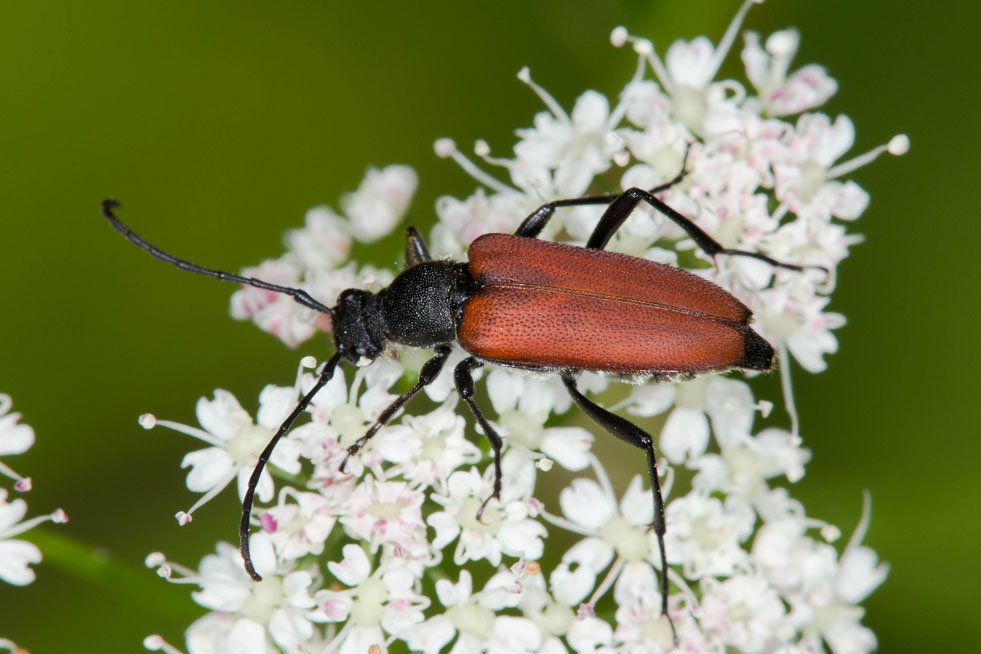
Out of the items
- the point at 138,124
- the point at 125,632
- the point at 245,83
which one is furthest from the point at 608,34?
the point at 125,632

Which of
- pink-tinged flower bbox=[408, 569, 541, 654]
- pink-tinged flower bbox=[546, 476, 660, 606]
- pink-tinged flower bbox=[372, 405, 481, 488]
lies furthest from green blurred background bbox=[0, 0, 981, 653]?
pink-tinged flower bbox=[408, 569, 541, 654]

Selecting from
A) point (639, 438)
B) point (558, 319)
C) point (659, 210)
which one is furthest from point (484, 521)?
point (659, 210)

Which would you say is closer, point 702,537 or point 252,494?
point 252,494

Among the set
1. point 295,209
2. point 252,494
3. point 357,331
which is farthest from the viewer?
point 295,209

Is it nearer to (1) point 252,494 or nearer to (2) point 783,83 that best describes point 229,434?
(1) point 252,494

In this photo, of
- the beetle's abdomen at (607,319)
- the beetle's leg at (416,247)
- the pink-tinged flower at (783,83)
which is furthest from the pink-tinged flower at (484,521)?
the pink-tinged flower at (783,83)

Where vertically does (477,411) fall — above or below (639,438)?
above

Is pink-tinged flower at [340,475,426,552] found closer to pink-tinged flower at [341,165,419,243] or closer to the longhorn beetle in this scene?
the longhorn beetle
